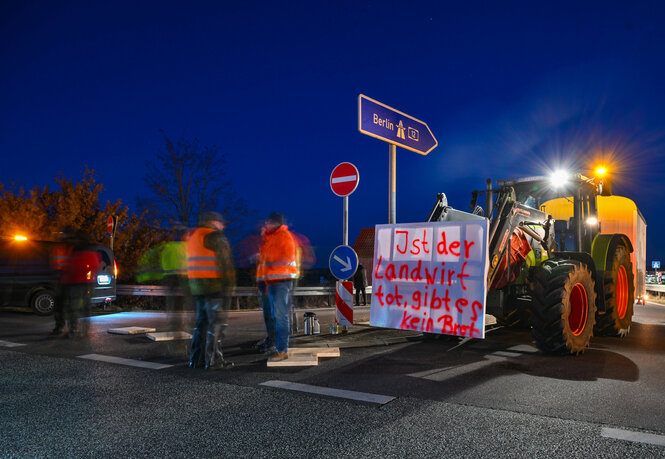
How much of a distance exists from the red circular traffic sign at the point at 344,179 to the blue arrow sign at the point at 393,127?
0.77m

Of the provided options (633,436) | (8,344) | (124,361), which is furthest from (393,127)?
(8,344)

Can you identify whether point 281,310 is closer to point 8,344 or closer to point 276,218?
point 276,218

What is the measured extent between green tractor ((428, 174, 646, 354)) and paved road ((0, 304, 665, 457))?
601 millimetres

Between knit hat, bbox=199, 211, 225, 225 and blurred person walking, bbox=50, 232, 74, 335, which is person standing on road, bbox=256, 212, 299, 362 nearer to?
knit hat, bbox=199, 211, 225, 225

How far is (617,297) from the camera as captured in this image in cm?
922

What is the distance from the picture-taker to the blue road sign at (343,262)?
8.75 meters

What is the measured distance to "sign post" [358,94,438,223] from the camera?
28.7 ft

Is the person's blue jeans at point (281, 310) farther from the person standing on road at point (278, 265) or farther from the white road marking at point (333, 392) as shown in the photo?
the white road marking at point (333, 392)

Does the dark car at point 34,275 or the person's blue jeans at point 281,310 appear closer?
the person's blue jeans at point 281,310

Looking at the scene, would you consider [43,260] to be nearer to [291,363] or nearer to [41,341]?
[41,341]

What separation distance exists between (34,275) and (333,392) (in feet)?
37.0

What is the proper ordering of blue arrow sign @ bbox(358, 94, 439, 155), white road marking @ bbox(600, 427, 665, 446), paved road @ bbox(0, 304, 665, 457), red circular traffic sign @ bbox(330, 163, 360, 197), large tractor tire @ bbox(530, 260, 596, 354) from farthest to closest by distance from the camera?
red circular traffic sign @ bbox(330, 163, 360, 197)
blue arrow sign @ bbox(358, 94, 439, 155)
large tractor tire @ bbox(530, 260, 596, 354)
white road marking @ bbox(600, 427, 665, 446)
paved road @ bbox(0, 304, 665, 457)

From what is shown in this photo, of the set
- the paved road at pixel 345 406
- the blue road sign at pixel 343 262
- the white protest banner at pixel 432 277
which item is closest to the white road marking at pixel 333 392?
the paved road at pixel 345 406

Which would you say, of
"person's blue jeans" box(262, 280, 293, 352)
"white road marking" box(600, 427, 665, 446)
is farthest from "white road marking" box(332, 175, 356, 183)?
"white road marking" box(600, 427, 665, 446)
